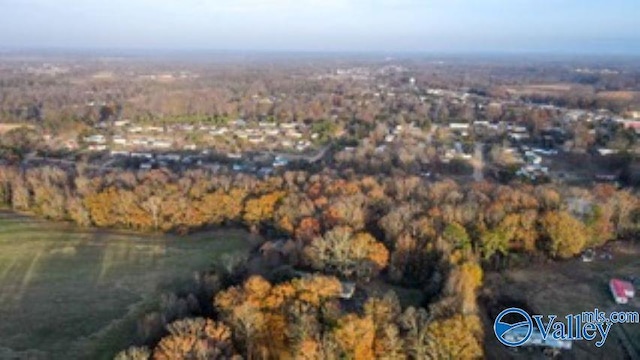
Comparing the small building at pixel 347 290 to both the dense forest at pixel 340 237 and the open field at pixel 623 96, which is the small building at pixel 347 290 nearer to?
the dense forest at pixel 340 237

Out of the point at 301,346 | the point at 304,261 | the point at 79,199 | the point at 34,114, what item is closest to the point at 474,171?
the point at 304,261

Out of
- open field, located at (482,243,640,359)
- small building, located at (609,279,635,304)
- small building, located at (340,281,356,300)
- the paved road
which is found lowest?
the paved road

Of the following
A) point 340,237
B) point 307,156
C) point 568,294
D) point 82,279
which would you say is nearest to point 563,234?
point 568,294

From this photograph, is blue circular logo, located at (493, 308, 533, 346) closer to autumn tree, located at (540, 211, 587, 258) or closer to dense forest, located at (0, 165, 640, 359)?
dense forest, located at (0, 165, 640, 359)

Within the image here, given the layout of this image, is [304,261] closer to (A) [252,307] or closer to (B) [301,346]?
(A) [252,307]

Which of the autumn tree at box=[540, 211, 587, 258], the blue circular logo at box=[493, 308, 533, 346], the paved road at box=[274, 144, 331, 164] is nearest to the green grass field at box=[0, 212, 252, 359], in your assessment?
the blue circular logo at box=[493, 308, 533, 346]

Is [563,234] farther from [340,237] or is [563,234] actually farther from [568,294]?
[340,237]
